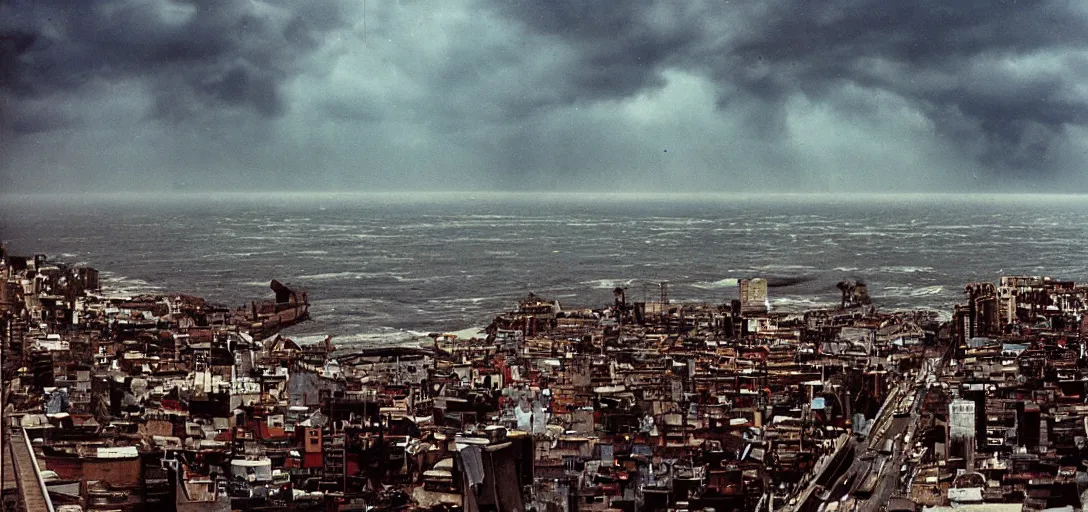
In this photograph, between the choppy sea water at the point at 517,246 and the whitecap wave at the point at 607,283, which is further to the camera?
the whitecap wave at the point at 607,283

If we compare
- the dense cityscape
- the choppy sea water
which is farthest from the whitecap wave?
the dense cityscape

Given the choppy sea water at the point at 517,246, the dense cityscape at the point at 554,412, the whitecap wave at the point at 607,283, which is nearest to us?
the dense cityscape at the point at 554,412

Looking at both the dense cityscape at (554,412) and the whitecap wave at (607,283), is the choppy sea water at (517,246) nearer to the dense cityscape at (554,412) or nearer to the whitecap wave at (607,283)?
the whitecap wave at (607,283)

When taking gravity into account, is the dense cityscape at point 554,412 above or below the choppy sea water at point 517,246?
below

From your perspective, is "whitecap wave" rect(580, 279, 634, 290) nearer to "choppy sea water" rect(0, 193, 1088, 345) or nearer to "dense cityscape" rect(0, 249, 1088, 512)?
"choppy sea water" rect(0, 193, 1088, 345)

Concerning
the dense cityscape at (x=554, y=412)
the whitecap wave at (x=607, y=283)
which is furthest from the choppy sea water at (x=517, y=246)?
the dense cityscape at (x=554, y=412)

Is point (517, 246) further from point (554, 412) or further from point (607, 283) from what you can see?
point (554, 412)

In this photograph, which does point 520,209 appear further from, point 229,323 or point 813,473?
point 813,473

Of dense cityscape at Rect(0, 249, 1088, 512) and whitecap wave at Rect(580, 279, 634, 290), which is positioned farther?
whitecap wave at Rect(580, 279, 634, 290)
